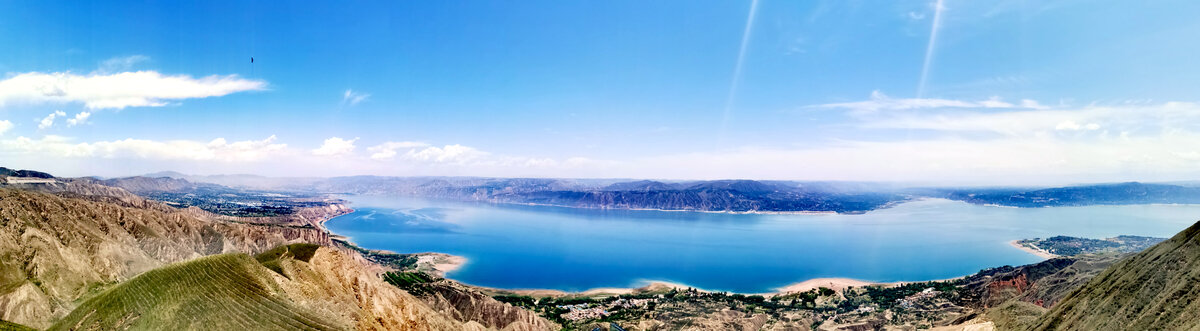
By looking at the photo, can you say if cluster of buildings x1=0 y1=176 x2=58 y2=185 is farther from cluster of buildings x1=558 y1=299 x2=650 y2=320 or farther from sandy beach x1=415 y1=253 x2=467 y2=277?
cluster of buildings x1=558 y1=299 x2=650 y2=320

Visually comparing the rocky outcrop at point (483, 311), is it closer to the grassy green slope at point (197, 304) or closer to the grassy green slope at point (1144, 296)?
the grassy green slope at point (197, 304)

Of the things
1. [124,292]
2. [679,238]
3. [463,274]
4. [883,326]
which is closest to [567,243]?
[679,238]

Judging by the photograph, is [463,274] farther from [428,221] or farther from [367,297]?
[428,221]

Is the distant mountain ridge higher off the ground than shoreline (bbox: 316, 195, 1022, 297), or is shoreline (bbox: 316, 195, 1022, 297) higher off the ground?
the distant mountain ridge

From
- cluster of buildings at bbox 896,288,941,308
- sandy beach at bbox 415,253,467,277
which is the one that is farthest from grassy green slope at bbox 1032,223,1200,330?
sandy beach at bbox 415,253,467,277

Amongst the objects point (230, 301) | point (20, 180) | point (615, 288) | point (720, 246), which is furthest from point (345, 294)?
point (720, 246)

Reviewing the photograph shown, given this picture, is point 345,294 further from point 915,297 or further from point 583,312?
point 915,297

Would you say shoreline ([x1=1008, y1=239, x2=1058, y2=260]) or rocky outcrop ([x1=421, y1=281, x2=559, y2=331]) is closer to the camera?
rocky outcrop ([x1=421, y1=281, x2=559, y2=331])
